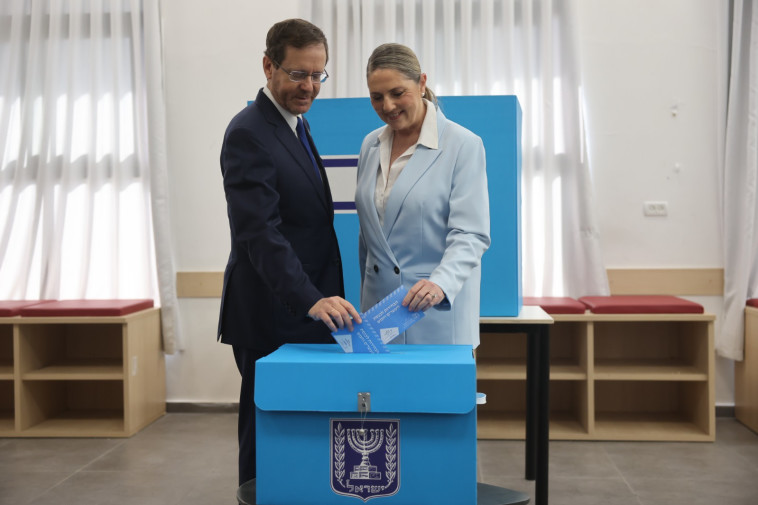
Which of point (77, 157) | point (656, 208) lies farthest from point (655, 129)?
point (77, 157)

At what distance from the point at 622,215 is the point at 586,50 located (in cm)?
91

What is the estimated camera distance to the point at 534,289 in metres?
4.00

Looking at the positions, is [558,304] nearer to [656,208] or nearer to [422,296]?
[656,208]

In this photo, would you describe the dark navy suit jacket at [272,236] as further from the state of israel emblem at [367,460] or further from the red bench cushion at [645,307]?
the red bench cushion at [645,307]

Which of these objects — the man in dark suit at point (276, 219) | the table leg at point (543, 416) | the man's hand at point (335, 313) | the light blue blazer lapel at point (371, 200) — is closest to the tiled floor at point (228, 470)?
the table leg at point (543, 416)

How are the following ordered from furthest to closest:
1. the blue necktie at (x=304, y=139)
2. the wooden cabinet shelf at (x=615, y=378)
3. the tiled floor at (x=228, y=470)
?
the wooden cabinet shelf at (x=615, y=378) → the tiled floor at (x=228, y=470) → the blue necktie at (x=304, y=139)

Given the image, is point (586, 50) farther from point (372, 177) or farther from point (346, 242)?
point (372, 177)

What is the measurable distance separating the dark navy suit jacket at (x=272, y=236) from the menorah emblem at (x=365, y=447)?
1.09 ft

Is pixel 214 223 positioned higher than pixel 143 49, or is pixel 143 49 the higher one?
pixel 143 49

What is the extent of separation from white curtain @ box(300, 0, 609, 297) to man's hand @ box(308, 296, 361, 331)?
2.66 meters

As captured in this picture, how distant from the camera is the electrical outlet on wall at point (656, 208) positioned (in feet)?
13.1

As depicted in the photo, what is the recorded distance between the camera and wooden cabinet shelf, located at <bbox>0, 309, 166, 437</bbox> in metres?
3.80

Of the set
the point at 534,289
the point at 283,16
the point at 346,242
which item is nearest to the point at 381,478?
the point at 346,242

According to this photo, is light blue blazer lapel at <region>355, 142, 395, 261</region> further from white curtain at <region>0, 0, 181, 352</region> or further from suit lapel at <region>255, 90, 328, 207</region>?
white curtain at <region>0, 0, 181, 352</region>
